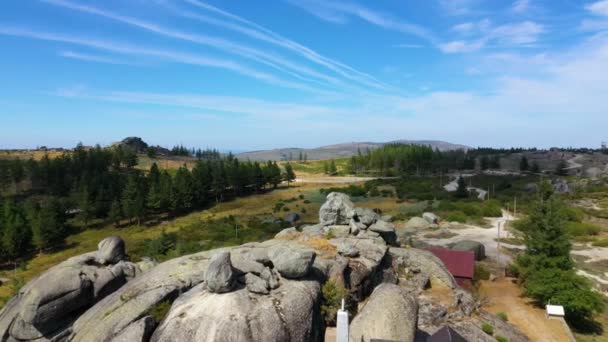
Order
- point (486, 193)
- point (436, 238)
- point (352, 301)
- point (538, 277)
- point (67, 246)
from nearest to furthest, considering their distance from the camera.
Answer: point (352, 301)
point (538, 277)
point (436, 238)
point (67, 246)
point (486, 193)

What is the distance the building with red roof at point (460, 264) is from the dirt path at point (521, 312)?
7.82 feet

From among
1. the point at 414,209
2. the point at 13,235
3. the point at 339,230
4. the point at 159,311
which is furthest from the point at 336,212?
the point at 13,235

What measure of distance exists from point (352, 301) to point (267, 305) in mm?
9636

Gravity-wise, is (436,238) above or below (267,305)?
below

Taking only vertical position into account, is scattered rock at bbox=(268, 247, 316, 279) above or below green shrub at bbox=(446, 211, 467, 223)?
above

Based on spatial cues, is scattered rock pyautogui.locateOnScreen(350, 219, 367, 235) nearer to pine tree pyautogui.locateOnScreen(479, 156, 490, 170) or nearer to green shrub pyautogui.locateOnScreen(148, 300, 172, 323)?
green shrub pyautogui.locateOnScreen(148, 300, 172, 323)

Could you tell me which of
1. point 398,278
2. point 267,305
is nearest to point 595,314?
point 398,278

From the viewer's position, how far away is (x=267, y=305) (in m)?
20.7

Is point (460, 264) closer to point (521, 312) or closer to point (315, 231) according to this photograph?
point (521, 312)

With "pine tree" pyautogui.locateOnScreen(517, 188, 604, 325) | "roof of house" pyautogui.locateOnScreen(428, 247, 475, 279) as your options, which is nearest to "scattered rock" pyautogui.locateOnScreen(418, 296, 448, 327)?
"roof of house" pyautogui.locateOnScreen(428, 247, 475, 279)

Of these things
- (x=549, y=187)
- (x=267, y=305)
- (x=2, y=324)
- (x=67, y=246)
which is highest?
(x=549, y=187)

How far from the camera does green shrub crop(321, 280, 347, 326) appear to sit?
23.9 metres

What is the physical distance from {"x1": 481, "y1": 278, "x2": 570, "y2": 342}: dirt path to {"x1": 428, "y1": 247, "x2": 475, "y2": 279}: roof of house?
8.72 feet

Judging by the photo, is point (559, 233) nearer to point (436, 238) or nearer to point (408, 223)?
point (436, 238)
